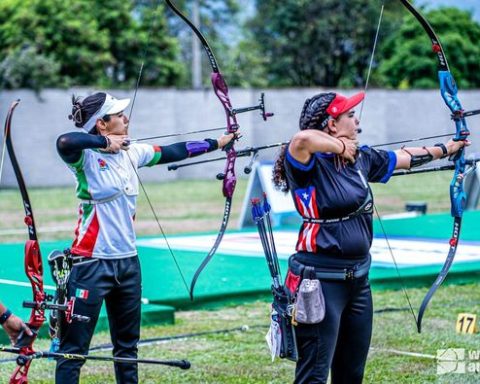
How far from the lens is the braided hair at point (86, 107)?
5.12 m

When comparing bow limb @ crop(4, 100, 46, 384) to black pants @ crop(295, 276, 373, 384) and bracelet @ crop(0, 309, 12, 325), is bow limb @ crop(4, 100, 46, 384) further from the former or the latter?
black pants @ crop(295, 276, 373, 384)

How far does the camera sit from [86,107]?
202 inches

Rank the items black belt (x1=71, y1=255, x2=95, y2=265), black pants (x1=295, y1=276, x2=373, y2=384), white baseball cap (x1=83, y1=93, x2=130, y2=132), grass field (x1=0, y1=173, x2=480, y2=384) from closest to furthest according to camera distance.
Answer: black pants (x1=295, y1=276, x2=373, y2=384), black belt (x1=71, y1=255, x2=95, y2=265), white baseball cap (x1=83, y1=93, x2=130, y2=132), grass field (x1=0, y1=173, x2=480, y2=384)

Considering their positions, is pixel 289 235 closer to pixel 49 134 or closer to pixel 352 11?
pixel 49 134

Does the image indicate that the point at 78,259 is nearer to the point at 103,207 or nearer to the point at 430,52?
the point at 103,207

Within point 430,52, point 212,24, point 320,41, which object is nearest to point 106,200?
point 430,52

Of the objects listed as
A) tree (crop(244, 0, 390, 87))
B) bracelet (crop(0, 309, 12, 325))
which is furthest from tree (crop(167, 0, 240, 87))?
bracelet (crop(0, 309, 12, 325))

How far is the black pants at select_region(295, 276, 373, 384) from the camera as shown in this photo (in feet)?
14.5

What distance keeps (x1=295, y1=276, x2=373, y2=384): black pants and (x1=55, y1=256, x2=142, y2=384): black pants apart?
104 cm

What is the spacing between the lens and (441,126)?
96.9 feet

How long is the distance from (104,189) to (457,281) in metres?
5.35

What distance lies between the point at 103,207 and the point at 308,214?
3.69 feet

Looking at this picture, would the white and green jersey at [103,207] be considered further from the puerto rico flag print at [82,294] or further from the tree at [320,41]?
the tree at [320,41]

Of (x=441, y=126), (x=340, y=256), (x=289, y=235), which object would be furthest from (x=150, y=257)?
(x=441, y=126)
